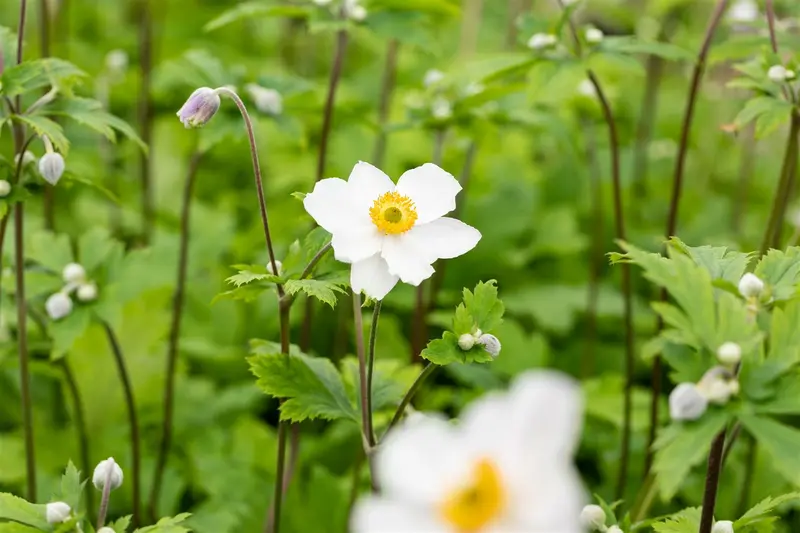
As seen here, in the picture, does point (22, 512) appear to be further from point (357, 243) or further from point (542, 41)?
point (542, 41)

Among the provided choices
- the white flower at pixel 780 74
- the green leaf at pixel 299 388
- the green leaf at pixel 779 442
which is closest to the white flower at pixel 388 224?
the green leaf at pixel 299 388

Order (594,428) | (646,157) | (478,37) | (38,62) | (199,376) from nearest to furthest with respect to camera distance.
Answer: (38,62) → (594,428) → (199,376) → (646,157) → (478,37)

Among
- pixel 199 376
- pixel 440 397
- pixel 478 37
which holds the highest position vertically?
pixel 478 37

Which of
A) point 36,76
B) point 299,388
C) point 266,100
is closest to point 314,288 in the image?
point 299,388

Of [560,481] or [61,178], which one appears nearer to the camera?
[560,481]

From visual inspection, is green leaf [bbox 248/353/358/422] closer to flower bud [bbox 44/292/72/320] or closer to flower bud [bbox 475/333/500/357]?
flower bud [bbox 475/333/500/357]

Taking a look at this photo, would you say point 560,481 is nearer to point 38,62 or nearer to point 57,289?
point 38,62

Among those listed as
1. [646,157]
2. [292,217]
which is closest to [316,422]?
[292,217]

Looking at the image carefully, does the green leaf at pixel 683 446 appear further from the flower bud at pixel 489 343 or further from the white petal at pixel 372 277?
the white petal at pixel 372 277
